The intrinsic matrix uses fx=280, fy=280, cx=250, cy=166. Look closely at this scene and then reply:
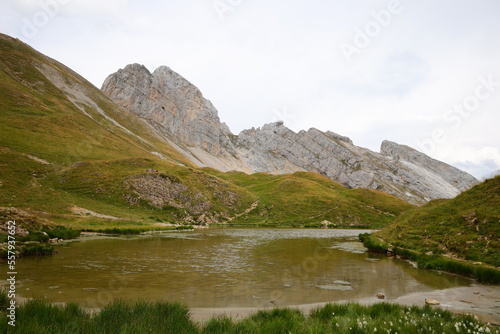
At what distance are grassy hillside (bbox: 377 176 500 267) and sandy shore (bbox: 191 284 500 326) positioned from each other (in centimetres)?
581

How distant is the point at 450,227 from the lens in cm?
2889

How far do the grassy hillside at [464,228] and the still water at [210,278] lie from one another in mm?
4011

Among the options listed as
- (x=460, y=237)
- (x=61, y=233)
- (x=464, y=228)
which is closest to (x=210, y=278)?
(x=460, y=237)

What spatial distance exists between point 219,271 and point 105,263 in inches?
362

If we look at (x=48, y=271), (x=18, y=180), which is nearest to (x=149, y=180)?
(x=18, y=180)

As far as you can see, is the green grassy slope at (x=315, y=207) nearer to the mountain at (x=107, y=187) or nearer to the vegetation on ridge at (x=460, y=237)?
the mountain at (x=107, y=187)

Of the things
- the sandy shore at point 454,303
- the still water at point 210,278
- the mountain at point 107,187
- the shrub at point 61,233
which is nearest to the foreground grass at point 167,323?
the sandy shore at point 454,303

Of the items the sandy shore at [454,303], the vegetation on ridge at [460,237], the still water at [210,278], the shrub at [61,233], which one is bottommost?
the shrub at [61,233]

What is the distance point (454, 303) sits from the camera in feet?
48.4

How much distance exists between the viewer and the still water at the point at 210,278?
1491cm

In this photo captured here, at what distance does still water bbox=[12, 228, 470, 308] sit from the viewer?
48.9 ft

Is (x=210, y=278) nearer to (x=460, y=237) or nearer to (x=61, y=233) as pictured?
(x=460, y=237)

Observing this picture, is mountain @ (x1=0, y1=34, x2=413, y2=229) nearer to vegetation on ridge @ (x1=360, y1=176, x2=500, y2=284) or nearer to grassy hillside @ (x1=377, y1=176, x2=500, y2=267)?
vegetation on ridge @ (x1=360, y1=176, x2=500, y2=284)

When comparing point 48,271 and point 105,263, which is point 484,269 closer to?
point 105,263
